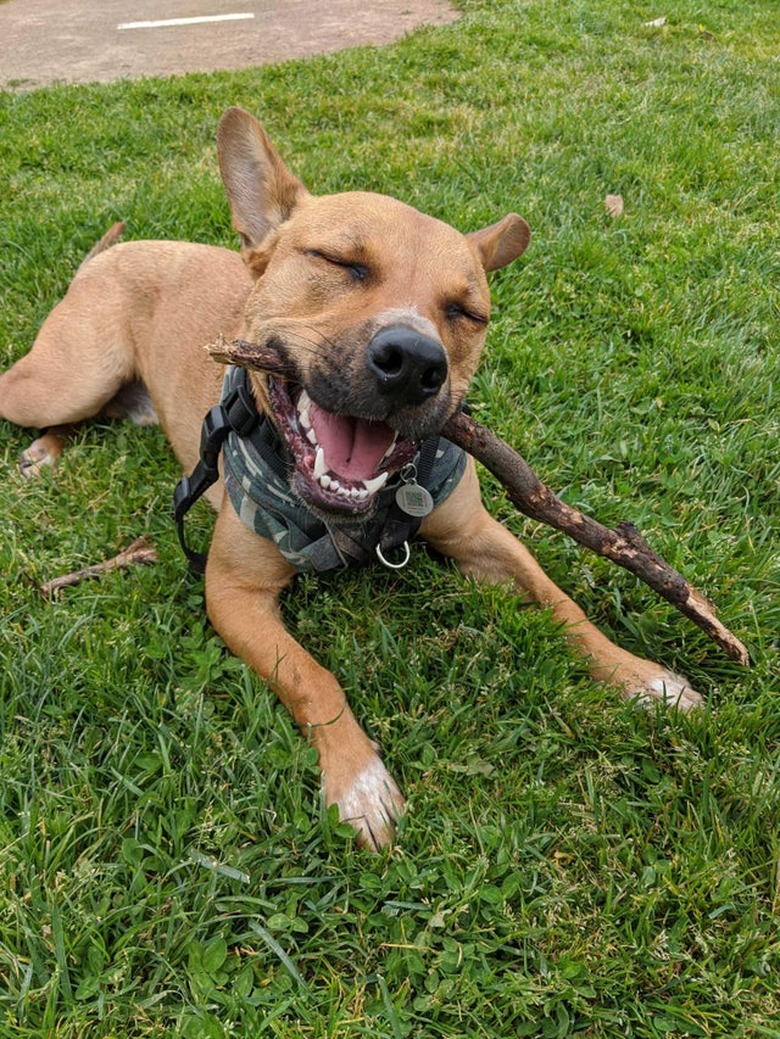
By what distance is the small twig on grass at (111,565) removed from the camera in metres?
2.92

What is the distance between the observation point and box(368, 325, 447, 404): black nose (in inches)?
81.7

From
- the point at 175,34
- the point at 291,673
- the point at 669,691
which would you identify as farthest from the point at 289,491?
the point at 175,34

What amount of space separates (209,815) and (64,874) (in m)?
0.37

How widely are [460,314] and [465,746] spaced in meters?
1.45

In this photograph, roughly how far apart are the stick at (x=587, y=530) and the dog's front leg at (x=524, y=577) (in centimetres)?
25

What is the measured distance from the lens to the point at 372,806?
7.13 ft

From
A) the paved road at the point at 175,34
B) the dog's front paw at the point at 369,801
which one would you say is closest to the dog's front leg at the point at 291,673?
the dog's front paw at the point at 369,801

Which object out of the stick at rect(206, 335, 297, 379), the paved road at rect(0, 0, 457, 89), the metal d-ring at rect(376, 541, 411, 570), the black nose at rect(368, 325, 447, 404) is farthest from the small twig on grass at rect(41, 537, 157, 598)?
the paved road at rect(0, 0, 457, 89)

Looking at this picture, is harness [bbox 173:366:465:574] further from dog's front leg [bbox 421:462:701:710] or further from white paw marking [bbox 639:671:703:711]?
white paw marking [bbox 639:671:703:711]

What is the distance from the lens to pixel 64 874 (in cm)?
191

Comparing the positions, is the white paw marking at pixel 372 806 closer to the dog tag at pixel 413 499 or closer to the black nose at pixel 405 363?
the dog tag at pixel 413 499

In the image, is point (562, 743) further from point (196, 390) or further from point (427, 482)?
point (196, 390)

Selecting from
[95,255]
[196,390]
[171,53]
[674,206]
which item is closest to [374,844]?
[196,390]

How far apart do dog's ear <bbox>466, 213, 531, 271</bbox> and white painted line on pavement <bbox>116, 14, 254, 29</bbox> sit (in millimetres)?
10622
